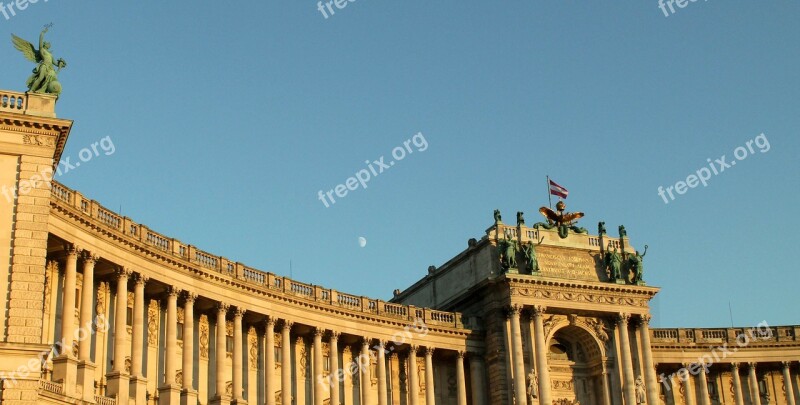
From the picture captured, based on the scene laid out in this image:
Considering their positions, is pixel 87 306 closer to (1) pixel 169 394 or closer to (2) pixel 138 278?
(2) pixel 138 278

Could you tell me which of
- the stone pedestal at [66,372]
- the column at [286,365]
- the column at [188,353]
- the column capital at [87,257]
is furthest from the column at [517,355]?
the stone pedestal at [66,372]

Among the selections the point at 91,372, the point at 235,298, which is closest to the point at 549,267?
the point at 235,298

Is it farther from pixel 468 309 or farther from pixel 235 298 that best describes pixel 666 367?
pixel 235 298

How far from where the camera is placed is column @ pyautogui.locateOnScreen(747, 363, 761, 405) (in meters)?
89.1

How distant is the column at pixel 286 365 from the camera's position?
69.1 m

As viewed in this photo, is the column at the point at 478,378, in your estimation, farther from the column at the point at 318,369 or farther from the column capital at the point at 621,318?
the column at the point at 318,369

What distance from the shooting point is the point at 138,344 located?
5844cm

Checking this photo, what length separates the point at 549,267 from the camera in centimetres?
8206

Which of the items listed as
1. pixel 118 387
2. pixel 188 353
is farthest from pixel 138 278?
pixel 118 387

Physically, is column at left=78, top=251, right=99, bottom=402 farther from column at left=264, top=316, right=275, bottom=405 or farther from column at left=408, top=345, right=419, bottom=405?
column at left=408, top=345, right=419, bottom=405

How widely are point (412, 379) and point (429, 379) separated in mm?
1403

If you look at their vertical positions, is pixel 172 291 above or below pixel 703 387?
above

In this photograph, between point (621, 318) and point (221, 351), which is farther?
point (621, 318)

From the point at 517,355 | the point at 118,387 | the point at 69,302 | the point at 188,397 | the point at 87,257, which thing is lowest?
the point at 118,387
